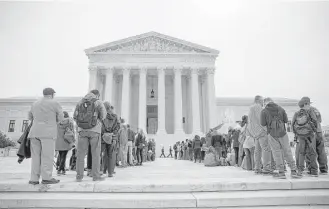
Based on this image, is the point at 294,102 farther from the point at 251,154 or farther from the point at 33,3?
the point at 33,3

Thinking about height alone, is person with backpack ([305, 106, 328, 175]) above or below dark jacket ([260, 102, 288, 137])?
below

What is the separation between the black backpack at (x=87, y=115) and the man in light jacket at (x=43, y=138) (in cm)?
41

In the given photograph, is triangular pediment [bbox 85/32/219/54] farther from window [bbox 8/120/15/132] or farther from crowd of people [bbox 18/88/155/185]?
crowd of people [bbox 18/88/155/185]

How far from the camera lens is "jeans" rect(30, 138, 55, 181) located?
15.2 feet

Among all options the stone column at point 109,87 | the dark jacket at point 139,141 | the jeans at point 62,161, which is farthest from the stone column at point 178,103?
the jeans at point 62,161

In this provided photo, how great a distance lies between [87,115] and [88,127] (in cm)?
26

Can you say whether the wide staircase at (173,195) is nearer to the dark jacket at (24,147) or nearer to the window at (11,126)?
the dark jacket at (24,147)

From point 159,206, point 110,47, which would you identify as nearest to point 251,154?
point 159,206

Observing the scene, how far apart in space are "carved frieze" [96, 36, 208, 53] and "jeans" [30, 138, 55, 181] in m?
29.8

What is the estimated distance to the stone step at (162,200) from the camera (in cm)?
378

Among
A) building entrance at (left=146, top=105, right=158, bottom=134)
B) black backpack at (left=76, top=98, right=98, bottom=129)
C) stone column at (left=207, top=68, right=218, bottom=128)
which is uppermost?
stone column at (left=207, top=68, right=218, bottom=128)

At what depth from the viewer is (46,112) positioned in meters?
4.82

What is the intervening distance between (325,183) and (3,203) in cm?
576

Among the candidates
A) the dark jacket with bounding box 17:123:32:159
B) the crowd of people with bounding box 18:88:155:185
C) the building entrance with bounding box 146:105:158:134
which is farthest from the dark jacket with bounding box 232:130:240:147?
the building entrance with bounding box 146:105:158:134
